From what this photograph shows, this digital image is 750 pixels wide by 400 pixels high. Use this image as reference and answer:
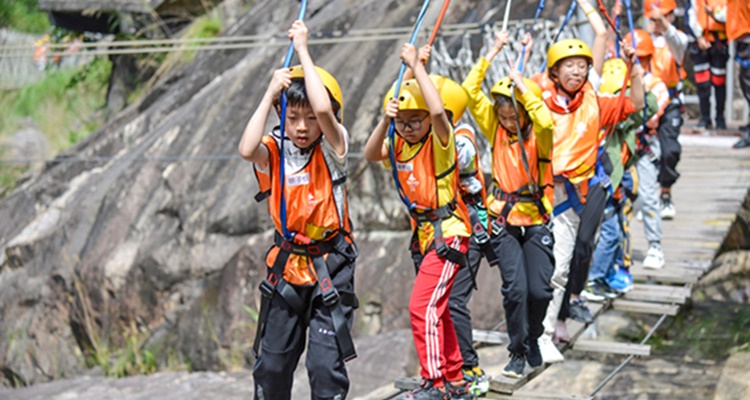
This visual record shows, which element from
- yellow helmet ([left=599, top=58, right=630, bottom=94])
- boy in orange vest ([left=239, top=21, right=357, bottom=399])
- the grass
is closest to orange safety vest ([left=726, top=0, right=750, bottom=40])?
yellow helmet ([left=599, top=58, right=630, bottom=94])

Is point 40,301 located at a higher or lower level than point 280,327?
lower

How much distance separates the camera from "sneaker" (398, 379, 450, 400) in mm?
5477

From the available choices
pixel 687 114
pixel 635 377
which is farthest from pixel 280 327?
pixel 687 114

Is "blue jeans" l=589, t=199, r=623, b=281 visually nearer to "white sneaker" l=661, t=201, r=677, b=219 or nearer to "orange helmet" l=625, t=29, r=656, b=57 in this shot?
"orange helmet" l=625, t=29, r=656, b=57

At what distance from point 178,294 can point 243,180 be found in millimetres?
1321

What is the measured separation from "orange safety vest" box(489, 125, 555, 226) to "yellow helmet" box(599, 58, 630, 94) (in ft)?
3.77

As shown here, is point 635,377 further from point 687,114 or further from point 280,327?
point 687,114

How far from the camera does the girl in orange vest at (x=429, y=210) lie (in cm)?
534

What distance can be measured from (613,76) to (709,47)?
5.01m

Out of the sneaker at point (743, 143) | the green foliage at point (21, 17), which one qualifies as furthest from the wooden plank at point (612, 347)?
the green foliage at point (21, 17)

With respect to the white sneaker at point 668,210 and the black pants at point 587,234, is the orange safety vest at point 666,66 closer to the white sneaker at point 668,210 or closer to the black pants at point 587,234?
the white sneaker at point 668,210

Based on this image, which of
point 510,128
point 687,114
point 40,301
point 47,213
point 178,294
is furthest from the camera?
point 687,114

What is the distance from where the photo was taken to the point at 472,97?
19.6 feet

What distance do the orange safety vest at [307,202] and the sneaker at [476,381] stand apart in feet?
4.21
